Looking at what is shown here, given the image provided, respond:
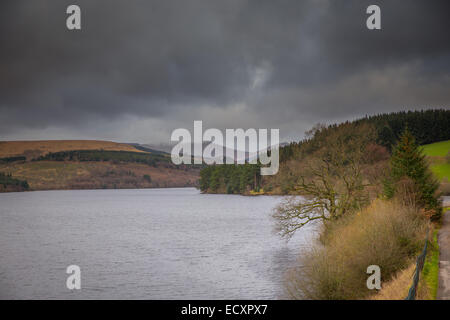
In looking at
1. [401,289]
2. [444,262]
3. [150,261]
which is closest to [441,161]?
[444,262]

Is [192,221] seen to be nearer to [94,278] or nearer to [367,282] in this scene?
[94,278]

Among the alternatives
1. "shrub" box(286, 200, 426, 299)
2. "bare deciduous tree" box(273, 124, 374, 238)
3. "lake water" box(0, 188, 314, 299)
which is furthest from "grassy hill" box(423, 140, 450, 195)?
"shrub" box(286, 200, 426, 299)

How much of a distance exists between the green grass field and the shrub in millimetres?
57966

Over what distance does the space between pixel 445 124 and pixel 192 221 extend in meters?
95.8

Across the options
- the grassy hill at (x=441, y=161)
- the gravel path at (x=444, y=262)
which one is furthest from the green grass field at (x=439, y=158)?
the gravel path at (x=444, y=262)

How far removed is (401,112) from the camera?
129125 millimetres

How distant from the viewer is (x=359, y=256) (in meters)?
19.2

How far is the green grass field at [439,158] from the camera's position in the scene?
79062 mm

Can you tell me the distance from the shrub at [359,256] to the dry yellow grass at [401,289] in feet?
3.79

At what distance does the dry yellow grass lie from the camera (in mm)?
14836

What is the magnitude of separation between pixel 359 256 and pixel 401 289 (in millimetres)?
3126

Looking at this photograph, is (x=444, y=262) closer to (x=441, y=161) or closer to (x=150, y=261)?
(x=150, y=261)
